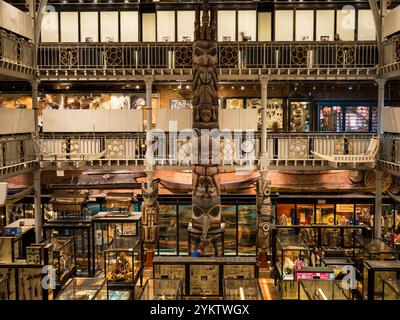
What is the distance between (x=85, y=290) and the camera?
42.5 ft

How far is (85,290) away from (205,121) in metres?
6.54

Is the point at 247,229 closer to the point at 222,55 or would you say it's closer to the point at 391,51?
the point at 222,55

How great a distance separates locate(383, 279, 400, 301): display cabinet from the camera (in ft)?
37.6

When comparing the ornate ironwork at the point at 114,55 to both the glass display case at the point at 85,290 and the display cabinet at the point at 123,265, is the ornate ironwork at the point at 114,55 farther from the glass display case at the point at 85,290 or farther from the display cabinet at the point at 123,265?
the glass display case at the point at 85,290

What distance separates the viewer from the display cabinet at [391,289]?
37.6 ft

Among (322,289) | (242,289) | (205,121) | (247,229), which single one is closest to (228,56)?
(205,121)

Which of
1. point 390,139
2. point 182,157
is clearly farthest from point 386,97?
point 182,157

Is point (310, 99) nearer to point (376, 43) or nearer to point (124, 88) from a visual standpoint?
point (376, 43)

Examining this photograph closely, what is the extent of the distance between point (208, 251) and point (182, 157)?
5.22 meters

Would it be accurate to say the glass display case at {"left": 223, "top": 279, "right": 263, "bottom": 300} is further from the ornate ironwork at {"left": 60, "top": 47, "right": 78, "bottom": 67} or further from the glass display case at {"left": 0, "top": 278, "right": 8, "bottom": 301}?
the ornate ironwork at {"left": 60, "top": 47, "right": 78, "bottom": 67}

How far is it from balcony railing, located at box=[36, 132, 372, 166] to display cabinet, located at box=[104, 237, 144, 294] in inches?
182

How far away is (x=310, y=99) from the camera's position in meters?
24.9

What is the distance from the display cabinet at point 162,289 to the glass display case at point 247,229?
9.03m

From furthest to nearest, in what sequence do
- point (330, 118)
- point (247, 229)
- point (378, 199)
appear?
point (330, 118), point (247, 229), point (378, 199)
